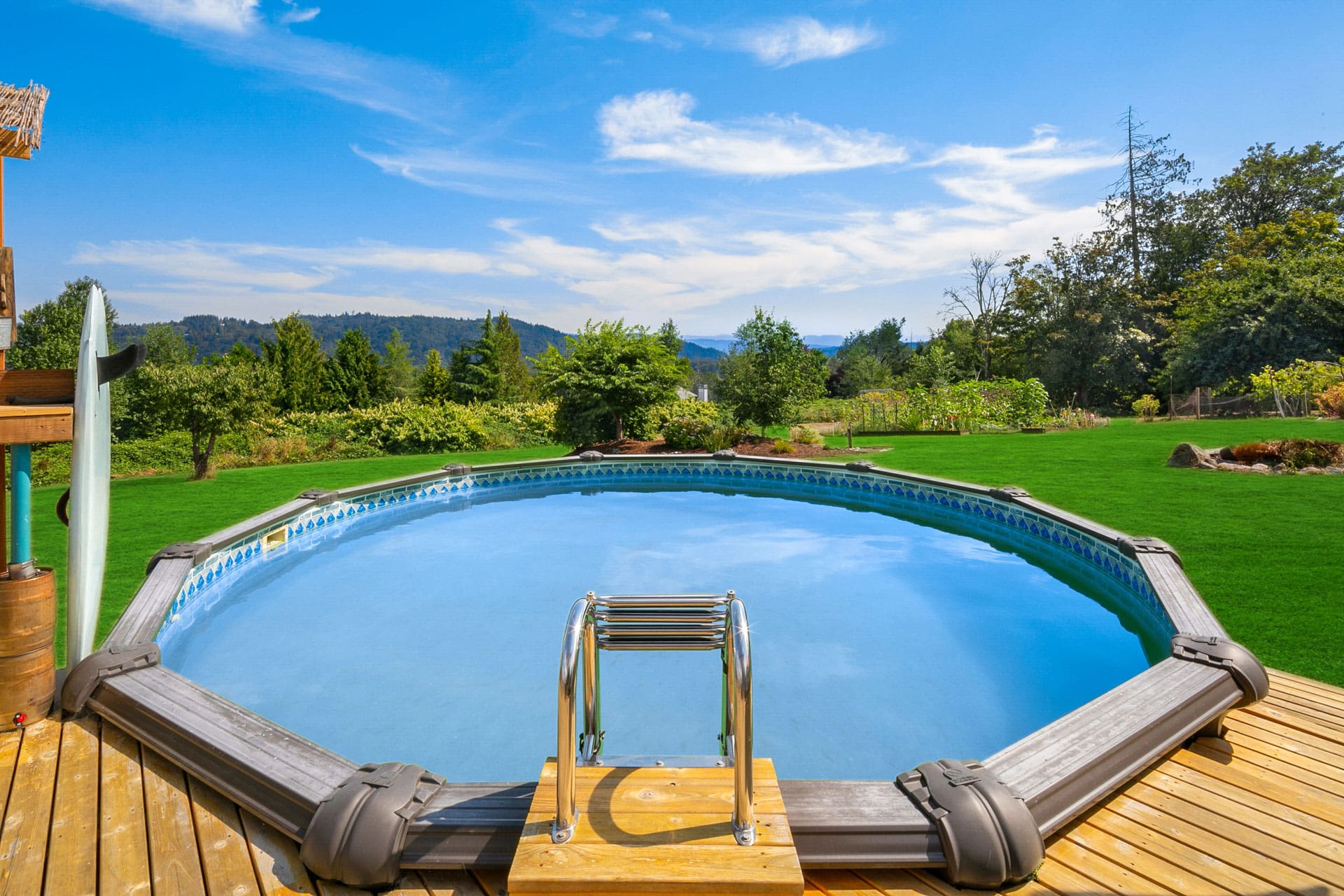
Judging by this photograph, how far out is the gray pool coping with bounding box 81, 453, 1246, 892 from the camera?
6.13 feet

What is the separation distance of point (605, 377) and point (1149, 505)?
10100 millimetres

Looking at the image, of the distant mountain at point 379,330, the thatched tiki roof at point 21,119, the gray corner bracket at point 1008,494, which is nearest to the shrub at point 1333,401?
the gray corner bracket at point 1008,494

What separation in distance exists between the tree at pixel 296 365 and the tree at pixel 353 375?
0.46 m

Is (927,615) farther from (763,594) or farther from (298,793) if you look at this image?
(298,793)

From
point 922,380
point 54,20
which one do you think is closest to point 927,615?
point 54,20

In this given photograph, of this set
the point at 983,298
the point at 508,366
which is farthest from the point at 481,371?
the point at 983,298

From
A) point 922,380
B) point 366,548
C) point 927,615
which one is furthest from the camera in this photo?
point 922,380

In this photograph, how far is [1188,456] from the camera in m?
9.88

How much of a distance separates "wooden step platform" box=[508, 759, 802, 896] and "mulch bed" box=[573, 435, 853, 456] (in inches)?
452

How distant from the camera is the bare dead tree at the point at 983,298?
102ft

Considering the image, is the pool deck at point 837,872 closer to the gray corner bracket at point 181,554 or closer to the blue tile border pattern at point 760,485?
the blue tile border pattern at point 760,485

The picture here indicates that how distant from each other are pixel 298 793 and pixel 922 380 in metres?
27.8

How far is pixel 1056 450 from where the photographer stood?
1265cm

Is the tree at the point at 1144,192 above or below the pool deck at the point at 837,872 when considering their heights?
above
